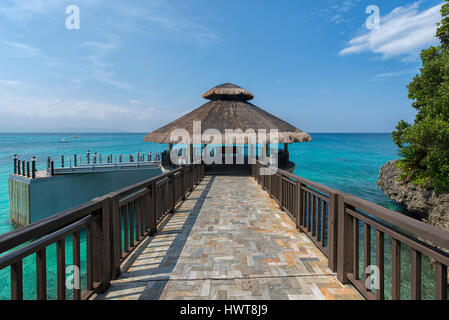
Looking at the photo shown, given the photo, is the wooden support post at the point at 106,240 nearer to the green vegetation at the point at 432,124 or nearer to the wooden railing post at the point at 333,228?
the wooden railing post at the point at 333,228

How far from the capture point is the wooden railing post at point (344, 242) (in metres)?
2.44

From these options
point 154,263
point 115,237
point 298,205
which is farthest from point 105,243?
point 298,205

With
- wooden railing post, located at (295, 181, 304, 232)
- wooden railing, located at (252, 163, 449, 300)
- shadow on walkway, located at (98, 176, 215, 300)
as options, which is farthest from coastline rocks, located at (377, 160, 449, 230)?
shadow on walkway, located at (98, 176, 215, 300)

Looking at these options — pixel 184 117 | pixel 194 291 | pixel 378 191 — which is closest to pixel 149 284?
pixel 194 291

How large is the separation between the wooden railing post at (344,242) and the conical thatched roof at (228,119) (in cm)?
797

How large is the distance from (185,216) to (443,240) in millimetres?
4451

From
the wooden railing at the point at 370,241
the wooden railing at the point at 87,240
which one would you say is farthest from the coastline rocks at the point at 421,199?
the wooden railing at the point at 87,240

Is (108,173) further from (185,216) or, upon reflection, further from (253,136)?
(185,216)

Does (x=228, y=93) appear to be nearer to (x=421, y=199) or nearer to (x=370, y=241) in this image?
(x=421, y=199)

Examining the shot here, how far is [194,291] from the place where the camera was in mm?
2406

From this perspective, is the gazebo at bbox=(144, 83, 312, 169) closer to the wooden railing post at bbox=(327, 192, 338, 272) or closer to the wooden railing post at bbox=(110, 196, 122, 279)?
the wooden railing post at bbox=(327, 192, 338, 272)

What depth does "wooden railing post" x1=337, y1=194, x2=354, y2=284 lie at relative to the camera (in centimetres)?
244

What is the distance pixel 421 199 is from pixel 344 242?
34.8 feet

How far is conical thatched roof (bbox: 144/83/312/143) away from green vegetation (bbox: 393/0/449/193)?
14.5 ft
